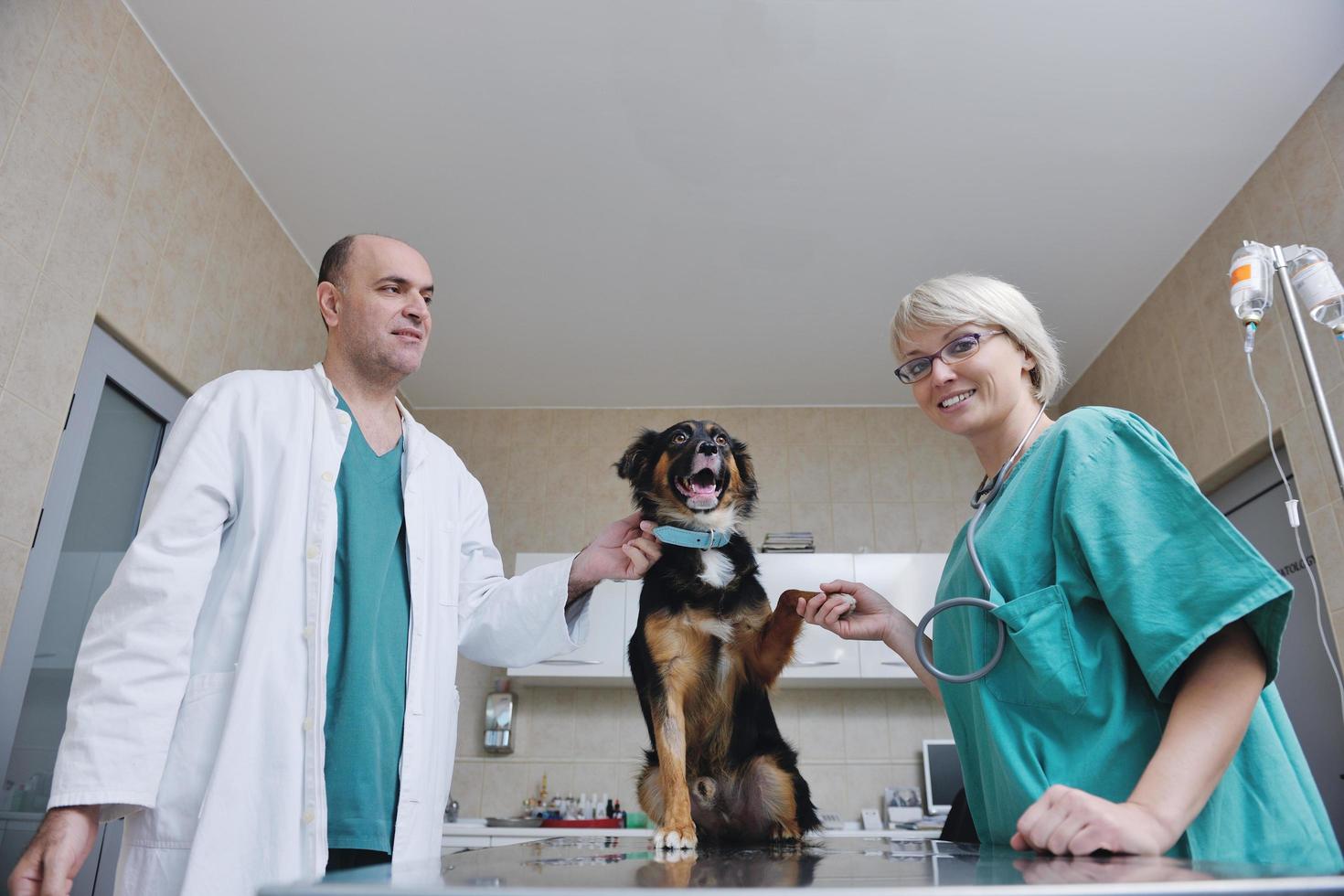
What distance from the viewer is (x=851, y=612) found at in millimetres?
1353

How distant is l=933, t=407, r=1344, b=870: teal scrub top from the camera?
760 mm

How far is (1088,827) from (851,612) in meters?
0.69

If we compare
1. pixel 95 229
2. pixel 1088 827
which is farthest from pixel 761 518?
pixel 1088 827

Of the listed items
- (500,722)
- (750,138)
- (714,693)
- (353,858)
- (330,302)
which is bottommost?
(353,858)

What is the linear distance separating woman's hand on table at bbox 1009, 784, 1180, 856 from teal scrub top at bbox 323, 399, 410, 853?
98 centimetres

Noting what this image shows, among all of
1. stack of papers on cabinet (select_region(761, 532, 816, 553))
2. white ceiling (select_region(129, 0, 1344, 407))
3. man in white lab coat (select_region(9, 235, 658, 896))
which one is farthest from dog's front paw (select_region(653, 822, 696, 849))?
stack of papers on cabinet (select_region(761, 532, 816, 553))

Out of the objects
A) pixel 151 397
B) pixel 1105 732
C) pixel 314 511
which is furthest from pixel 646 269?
pixel 1105 732

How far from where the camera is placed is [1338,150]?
3070 mm

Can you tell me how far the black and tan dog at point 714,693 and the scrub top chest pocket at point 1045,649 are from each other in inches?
25.1

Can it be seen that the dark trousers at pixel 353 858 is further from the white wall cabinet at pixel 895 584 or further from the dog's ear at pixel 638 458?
the white wall cabinet at pixel 895 584

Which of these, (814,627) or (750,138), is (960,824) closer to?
(750,138)

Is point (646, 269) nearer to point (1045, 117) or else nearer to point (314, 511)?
point (1045, 117)

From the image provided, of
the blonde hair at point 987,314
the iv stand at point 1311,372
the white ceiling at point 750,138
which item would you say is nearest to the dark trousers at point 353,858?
the blonde hair at point 987,314

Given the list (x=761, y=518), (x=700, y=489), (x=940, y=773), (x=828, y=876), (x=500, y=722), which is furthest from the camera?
(x=761, y=518)
